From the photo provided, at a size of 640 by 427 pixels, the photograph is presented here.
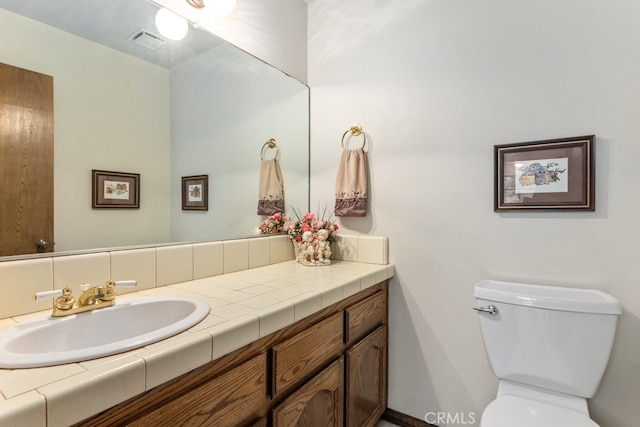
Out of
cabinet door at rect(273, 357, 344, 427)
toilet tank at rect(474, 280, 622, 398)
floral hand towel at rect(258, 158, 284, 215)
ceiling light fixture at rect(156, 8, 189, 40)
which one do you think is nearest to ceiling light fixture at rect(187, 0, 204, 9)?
ceiling light fixture at rect(156, 8, 189, 40)

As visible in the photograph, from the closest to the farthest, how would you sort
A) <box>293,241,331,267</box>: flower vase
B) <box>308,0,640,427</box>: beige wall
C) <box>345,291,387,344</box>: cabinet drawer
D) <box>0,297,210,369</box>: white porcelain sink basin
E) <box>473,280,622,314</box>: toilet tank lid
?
<box>0,297,210,369</box>: white porcelain sink basin
<box>473,280,622,314</box>: toilet tank lid
<box>308,0,640,427</box>: beige wall
<box>345,291,387,344</box>: cabinet drawer
<box>293,241,331,267</box>: flower vase

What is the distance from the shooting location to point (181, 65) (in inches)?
56.1

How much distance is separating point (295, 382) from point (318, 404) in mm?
187

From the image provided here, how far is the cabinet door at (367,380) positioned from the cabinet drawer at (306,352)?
143mm

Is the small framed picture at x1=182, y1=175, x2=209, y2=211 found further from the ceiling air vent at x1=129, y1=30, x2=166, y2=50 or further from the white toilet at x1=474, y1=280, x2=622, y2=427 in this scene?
the white toilet at x1=474, y1=280, x2=622, y2=427

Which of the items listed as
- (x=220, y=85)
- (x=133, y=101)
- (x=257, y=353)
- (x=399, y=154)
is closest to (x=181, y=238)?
(x=133, y=101)

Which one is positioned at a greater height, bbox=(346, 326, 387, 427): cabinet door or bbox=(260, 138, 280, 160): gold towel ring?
bbox=(260, 138, 280, 160): gold towel ring

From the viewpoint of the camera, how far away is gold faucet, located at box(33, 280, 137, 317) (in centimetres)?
88

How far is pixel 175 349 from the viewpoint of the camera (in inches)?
27.4

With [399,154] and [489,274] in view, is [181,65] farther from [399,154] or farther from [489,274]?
[489,274]

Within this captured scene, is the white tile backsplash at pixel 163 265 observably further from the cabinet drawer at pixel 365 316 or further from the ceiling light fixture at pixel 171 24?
the ceiling light fixture at pixel 171 24

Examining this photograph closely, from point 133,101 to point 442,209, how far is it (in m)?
1.44

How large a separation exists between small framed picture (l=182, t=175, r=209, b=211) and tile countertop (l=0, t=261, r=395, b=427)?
0.34 metres

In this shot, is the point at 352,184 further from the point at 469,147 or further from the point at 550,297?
the point at 550,297
